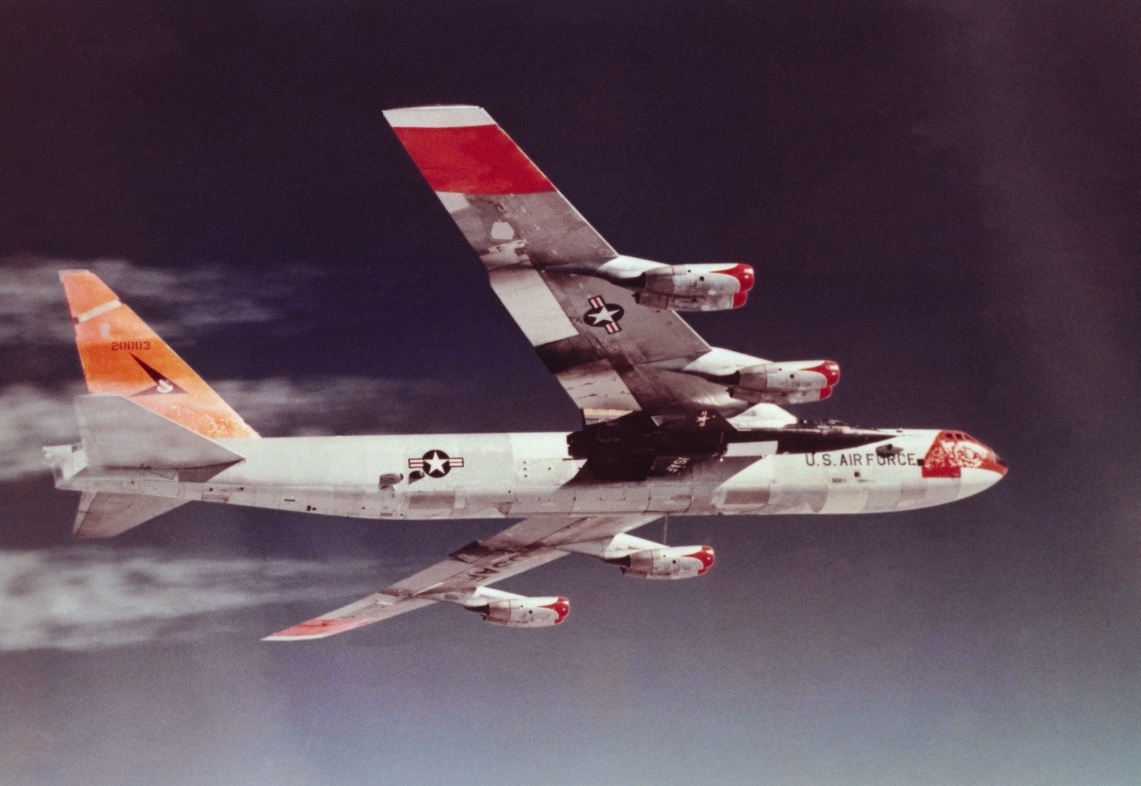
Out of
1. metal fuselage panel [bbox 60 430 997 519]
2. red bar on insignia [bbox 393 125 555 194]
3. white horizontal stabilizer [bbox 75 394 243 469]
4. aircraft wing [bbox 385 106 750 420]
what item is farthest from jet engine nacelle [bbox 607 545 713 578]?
red bar on insignia [bbox 393 125 555 194]

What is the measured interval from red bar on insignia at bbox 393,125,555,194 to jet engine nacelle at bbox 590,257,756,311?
1645mm

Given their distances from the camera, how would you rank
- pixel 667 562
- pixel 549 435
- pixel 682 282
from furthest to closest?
pixel 667 562 < pixel 549 435 < pixel 682 282

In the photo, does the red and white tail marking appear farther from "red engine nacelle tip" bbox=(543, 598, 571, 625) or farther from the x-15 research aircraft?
"red engine nacelle tip" bbox=(543, 598, 571, 625)

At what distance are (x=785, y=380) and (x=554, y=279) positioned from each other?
397 centimetres

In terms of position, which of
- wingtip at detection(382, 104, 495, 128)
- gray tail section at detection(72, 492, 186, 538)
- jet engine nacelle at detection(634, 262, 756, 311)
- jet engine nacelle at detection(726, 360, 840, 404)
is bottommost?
gray tail section at detection(72, 492, 186, 538)

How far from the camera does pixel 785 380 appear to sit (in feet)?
65.2

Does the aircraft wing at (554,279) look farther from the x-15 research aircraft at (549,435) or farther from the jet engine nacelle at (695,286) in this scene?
the jet engine nacelle at (695,286)

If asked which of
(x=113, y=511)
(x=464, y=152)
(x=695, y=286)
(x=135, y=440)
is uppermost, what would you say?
(x=464, y=152)

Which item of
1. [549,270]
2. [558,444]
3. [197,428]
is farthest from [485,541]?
[549,270]

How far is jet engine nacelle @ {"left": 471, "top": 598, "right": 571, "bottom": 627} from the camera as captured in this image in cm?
2625

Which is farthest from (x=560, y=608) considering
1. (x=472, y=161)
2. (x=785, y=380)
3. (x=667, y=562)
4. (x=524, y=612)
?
(x=472, y=161)

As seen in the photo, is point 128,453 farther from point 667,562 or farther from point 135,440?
point 667,562

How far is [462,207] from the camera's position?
17.9 meters

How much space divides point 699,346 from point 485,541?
21.8 feet
